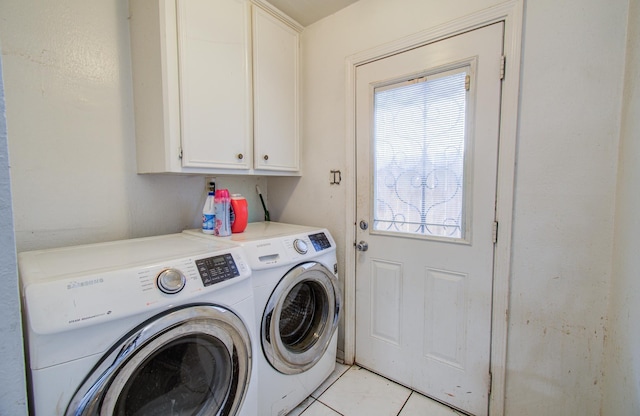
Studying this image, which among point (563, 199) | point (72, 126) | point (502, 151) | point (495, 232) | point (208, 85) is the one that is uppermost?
point (208, 85)

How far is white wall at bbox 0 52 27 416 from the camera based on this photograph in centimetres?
46

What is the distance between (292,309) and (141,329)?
86 cm

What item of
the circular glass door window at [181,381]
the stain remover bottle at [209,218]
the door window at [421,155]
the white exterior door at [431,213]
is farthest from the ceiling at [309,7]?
the circular glass door window at [181,381]

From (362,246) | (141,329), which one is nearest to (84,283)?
(141,329)

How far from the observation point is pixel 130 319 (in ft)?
2.86

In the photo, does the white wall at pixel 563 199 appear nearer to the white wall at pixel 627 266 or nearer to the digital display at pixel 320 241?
the white wall at pixel 627 266

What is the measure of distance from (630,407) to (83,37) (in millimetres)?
2688

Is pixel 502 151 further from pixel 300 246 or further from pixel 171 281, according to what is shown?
pixel 171 281

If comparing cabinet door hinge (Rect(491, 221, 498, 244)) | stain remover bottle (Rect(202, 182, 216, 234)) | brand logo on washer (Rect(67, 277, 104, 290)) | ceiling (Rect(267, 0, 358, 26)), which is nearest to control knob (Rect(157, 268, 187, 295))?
brand logo on washer (Rect(67, 277, 104, 290))

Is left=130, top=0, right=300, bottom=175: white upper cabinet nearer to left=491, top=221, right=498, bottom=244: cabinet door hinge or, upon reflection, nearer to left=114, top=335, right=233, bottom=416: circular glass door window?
left=114, top=335, right=233, bottom=416: circular glass door window

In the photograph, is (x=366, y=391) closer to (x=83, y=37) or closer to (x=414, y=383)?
(x=414, y=383)

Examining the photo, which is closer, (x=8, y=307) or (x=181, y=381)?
(x=8, y=307)

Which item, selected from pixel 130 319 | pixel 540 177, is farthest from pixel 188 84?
pixel 540 177

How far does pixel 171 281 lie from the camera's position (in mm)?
985
